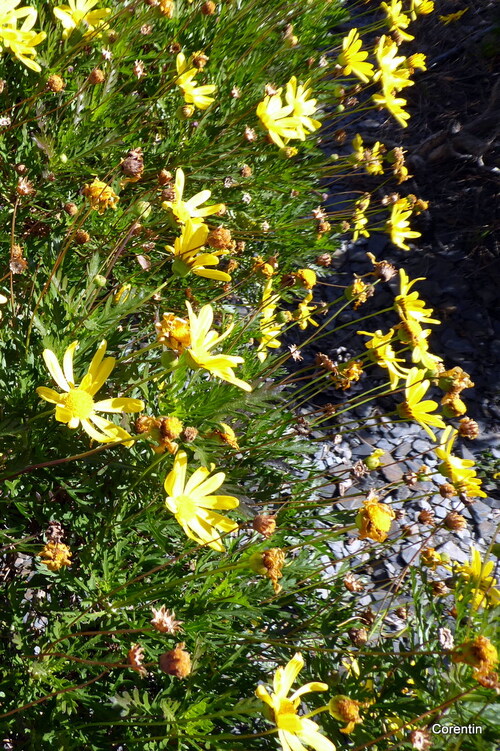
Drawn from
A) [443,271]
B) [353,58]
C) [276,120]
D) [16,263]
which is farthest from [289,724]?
[443,271]

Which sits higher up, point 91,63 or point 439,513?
point 91,63

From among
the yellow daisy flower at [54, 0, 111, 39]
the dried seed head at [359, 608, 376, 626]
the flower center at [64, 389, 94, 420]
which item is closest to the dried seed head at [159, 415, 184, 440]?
the flower center at [64, 389, 94, 420]

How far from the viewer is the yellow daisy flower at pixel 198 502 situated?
52.1 inches

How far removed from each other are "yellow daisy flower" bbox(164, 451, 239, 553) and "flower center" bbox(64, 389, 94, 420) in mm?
223

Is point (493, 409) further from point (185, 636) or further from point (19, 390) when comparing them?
point (19, 390)

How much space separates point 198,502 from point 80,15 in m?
1.69

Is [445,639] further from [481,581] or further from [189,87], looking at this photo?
[189,87]

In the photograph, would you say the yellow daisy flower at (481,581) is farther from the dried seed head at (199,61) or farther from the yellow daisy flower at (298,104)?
the dried seed head at (199,61)

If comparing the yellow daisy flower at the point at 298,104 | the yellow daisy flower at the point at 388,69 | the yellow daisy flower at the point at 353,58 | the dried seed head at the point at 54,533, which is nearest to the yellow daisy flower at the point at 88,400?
the dried seed head at the point at 54,533

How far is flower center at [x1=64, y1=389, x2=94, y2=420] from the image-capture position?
1293 mm

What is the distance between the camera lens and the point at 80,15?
6.54 feet

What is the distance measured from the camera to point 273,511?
1974 mm

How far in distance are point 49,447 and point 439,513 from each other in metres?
1.97

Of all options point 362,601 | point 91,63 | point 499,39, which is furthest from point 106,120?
point 499,39
